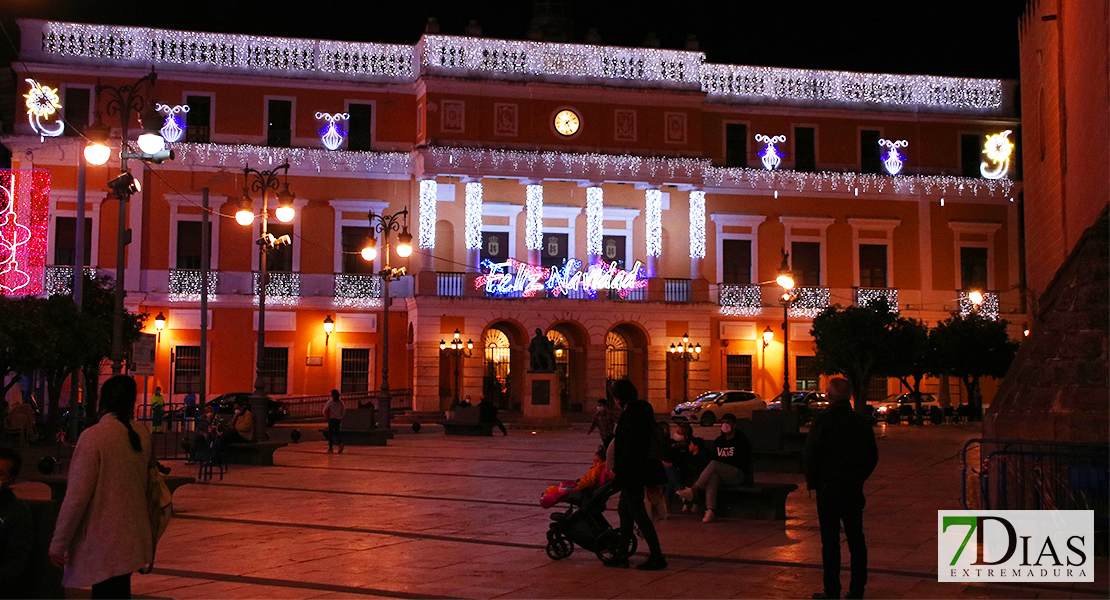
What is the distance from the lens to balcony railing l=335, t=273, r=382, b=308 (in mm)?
38844

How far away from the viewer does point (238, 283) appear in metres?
38.4

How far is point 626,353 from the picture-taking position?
41344mm

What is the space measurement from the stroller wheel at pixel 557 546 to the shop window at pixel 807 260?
33.8 meters

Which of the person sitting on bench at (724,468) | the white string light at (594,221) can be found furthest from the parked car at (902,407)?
the person sitting on bench at (724,468)

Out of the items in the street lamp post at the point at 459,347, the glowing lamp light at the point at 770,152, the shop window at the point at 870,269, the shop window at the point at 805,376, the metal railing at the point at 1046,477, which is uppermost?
the glowing lamp light at the point at 770,152

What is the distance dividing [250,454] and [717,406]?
1982 cm

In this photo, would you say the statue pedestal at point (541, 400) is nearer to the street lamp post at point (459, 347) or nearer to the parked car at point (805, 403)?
the street lamp post at point (459, 347)

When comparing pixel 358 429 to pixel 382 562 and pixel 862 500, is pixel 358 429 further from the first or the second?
pixel 862 500

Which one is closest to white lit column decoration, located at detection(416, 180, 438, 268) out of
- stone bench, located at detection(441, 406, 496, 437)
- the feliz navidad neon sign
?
the feliz navidad neon sign

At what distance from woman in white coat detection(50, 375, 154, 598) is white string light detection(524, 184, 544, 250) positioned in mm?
32949

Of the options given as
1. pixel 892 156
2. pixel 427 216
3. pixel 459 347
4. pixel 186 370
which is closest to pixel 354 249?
pixel 427 216

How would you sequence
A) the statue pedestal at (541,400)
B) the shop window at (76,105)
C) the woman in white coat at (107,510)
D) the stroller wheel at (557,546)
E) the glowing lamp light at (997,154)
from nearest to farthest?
the woman in white coat at (107,510), the stroller wheel at (557,546), the statue pedestal at (541,400), the shop window at (76,105), the glowing lamp light at (997,154)

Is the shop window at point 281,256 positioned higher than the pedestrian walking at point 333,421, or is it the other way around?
the shop window at point 281,256

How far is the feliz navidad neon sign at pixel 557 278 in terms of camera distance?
38.4 metres
